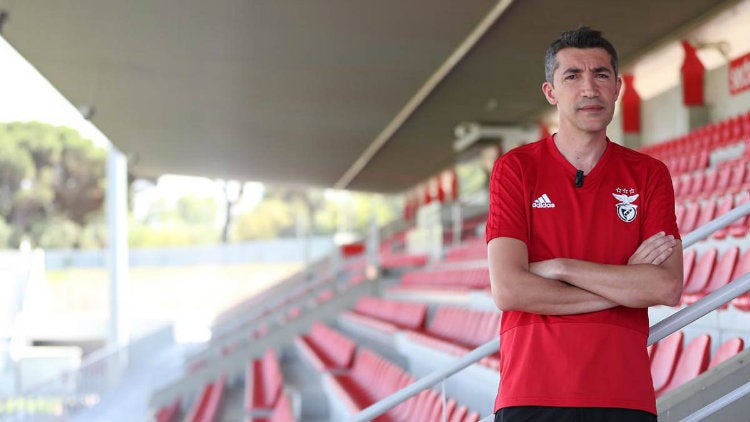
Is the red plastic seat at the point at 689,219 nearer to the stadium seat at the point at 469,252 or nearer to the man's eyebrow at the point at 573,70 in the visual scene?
the stadium seat at the point at 469,252

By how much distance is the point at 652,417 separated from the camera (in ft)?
4.05

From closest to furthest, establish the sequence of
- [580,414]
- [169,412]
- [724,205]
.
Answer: [580,414] → [724,205] → [169,412]

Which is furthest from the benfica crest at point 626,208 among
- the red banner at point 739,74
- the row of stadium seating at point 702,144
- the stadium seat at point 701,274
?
the red banner at point 739,74

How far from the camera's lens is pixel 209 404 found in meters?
7.61

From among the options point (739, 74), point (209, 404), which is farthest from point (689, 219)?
point (209, 404)

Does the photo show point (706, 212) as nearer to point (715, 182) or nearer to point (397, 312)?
point (715, 182)

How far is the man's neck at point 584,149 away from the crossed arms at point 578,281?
0.15 meters

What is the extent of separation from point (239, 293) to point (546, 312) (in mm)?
22829

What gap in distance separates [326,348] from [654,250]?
262 inches

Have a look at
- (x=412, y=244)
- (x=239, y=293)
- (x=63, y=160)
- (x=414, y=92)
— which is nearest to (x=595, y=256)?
(x=414, y=92)

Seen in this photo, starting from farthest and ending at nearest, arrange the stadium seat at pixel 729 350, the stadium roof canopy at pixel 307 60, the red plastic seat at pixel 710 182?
the stadium roof canopy at pixel 307 60
the red plastic seat at pixel 710 182
the stadium seat at pixel 729 350

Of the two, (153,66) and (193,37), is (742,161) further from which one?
(153,66)

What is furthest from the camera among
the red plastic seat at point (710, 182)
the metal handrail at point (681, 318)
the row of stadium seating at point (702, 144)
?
the row of stadium seating at point (702, 144)

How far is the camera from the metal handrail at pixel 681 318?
4.95 ft
